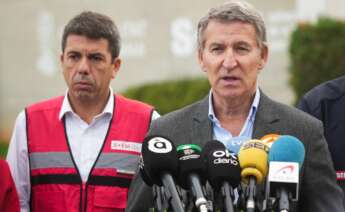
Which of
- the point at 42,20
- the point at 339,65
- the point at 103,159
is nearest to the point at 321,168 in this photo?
the point at 103,159

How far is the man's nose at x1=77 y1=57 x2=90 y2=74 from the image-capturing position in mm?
5691

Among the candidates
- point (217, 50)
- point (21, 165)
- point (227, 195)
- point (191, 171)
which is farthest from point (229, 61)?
point (21, 165)

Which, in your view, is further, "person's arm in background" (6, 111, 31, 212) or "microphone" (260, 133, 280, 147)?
"person's arm in background" (6, 111, 31, 212)

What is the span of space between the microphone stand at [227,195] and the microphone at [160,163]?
0.71 ft

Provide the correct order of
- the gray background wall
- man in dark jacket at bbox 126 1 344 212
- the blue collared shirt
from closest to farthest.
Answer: man in dark jacket at bbox 126 1 344 212
the blue collared shirt
the gray background wall

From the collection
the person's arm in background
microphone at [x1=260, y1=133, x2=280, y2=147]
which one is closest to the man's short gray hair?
microphone at [x1=260, y1=133, x2=280, y2=147]

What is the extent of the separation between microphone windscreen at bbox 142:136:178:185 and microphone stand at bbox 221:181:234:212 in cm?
23

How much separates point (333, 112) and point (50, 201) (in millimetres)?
1741

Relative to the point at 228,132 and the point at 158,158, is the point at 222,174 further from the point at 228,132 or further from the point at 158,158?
the point at 228,132

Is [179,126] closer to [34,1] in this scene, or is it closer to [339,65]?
[339,65]

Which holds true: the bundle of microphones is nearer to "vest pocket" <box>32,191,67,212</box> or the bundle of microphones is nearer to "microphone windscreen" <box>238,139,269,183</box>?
"microphone windscreen" <box>238,139,269,183</box>

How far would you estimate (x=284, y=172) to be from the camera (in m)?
4.07

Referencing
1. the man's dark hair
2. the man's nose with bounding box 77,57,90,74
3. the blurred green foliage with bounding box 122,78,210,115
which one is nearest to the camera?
the man's nose with bounding box 77,57,90,74

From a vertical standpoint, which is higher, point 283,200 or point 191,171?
point 191,171
